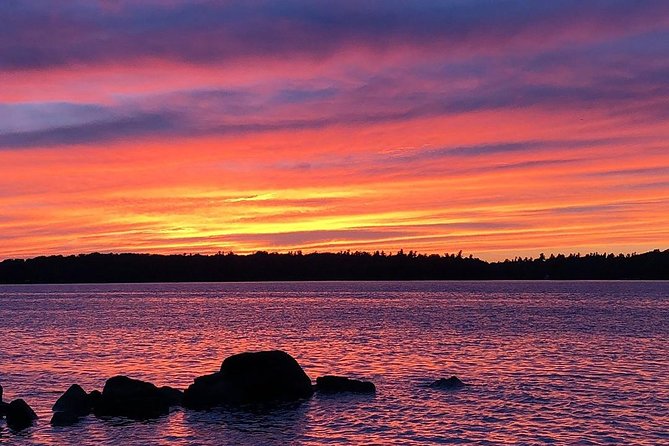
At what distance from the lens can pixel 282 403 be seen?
3600 centimetres

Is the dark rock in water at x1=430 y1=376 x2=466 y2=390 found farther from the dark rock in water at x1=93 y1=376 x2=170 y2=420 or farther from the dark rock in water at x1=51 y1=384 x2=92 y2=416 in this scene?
the dark rock in water at x1=51 y1=384 x2=92 y2=416

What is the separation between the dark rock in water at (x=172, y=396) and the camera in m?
34.8

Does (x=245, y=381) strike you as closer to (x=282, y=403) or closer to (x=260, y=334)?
(x=282, y=403)

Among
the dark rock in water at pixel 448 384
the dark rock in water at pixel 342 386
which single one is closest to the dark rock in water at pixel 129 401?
the dark rock in water at pixel 342 386

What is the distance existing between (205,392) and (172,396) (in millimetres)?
1614

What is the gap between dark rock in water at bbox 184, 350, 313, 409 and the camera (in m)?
36.0

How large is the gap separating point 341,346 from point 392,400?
26.7m

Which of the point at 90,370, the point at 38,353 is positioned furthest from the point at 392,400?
the point at 38,353

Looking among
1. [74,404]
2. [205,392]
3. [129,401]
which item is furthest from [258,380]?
[74,404]

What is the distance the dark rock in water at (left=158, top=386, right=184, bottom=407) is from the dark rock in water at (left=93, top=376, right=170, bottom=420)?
32.7 inches

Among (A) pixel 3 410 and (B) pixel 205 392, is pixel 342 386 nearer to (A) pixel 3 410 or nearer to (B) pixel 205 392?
(B) pixel 205 392

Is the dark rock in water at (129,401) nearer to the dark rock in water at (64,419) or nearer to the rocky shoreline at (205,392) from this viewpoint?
the rocky shoreline at (205,392)

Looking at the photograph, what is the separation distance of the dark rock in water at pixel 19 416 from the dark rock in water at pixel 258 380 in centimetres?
751

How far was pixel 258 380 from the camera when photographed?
1448 inches
